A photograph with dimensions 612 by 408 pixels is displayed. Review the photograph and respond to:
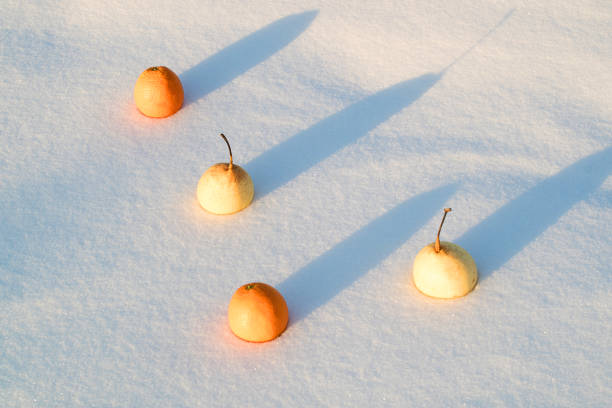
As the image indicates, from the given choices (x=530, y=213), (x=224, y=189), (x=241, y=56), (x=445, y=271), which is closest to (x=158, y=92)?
(x=241, y=56)

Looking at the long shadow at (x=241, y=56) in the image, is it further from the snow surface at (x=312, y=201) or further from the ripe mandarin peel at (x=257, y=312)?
the ripe mandarin peel at (x=257, y=312)

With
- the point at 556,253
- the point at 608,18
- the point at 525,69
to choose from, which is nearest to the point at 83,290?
the point at 556,253

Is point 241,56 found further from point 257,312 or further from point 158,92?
point 257,312

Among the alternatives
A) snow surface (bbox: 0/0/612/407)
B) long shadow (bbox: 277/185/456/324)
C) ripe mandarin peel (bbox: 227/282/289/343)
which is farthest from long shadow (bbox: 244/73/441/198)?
ripe mandarin peel (bbox: 227/282/289/343)

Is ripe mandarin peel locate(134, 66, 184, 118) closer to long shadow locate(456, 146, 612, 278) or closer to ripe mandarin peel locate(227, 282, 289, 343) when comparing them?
ripe mandarin peel locate(227, 282, 289, 343)

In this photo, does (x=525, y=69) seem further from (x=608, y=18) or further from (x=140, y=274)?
(x=140, y=274)
